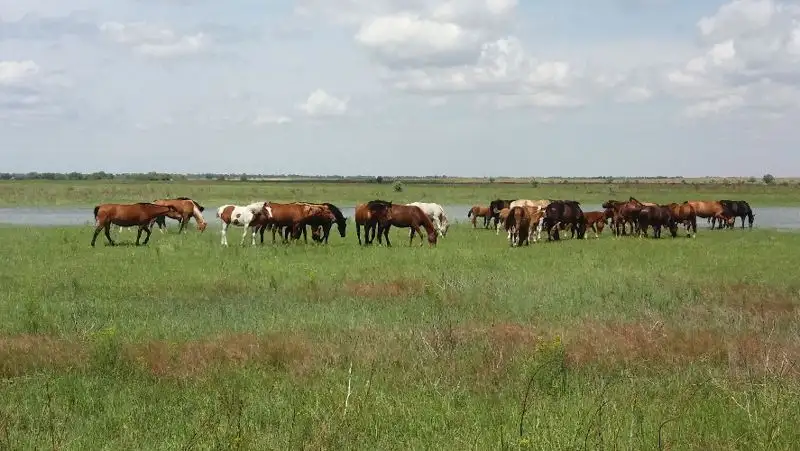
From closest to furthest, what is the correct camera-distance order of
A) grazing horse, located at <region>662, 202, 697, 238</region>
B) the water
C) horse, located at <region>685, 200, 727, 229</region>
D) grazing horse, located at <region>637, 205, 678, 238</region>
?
grazing horse, located at <region>637, 205, 678, 238</region>, grazing horse, located at <region>662, 202, 697, 238</region>, horse, located at <region>685, 200, 727, 229</region>, the water

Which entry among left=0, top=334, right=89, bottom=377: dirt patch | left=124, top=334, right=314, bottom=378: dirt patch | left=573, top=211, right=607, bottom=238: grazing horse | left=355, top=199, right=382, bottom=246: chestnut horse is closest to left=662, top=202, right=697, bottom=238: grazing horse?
left=573, top=211, right=607, bottom=238: grazing horse

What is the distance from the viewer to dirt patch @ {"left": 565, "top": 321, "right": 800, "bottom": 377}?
9391mm

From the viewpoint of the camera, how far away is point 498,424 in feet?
23.3

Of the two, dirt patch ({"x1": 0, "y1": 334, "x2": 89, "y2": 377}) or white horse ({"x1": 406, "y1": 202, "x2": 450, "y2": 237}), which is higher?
white horse ({"x1": 406, "y1": 202, "x2": 450, "y2": 237})

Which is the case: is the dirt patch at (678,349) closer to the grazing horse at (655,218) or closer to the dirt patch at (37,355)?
the dirt patch at (37,355)

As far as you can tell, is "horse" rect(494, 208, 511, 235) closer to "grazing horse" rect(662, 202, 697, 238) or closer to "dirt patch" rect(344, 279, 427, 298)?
"grazing horse" rect(662, 202, 697, 238)

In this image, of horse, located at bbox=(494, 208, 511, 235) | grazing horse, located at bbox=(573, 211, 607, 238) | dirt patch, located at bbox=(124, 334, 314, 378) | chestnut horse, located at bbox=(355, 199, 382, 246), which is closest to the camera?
dirt patch, located at bbox=(124, 334, 314, 378)

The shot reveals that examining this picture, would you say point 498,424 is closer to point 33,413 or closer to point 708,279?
point 33,413

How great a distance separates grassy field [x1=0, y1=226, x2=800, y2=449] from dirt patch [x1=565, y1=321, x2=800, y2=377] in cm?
4

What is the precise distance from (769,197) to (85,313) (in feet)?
276

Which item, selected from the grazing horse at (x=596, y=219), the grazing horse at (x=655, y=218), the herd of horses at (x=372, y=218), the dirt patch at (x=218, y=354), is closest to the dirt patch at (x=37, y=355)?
the dirt patch at (x=218, y=354)

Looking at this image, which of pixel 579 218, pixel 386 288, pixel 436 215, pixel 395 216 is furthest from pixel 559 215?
pixel 386 288

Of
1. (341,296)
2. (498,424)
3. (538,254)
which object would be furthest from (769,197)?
(498,424)

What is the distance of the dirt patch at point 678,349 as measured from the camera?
9.39 m
